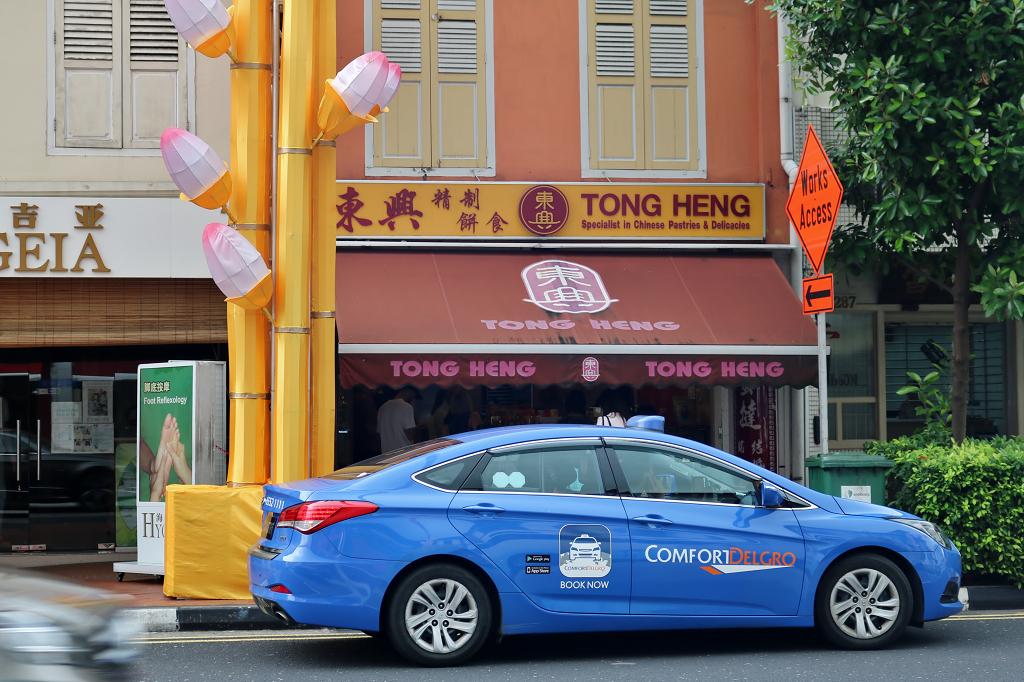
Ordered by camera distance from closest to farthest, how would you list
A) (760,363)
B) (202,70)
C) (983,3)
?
(983,3)
(760,363)
(202,70)

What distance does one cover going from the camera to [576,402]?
12477 mm

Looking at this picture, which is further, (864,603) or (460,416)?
(460,416)

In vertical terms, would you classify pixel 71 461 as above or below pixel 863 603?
above

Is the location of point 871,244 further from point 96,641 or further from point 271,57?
point 96,641

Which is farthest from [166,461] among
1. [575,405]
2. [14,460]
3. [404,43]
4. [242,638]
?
[404,43]

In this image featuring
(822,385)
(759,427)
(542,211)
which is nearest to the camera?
(822,385)

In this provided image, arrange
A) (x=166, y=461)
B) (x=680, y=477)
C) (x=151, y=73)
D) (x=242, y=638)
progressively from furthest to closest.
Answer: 1. (x=151, y=73)
2. (x=166, y=461)
3. (x=242, y=638)
4. (x=680, y=477)

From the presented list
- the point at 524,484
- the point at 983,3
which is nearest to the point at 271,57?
the point at 524,484

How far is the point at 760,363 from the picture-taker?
1085 cm

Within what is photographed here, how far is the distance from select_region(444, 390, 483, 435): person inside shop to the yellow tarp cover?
3.86 meters

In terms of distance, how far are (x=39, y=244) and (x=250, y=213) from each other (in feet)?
10.0

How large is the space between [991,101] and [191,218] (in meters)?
8.16

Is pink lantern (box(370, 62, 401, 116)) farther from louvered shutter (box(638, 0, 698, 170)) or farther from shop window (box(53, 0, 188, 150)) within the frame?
louvered shutter (box(638, 0, 698, 170))

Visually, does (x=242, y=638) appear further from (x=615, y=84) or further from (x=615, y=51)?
(x=615, y=51)
